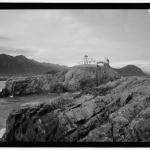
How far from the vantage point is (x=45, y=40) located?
17.8 ft

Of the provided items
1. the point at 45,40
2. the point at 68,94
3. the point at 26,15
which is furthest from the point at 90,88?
the point at 26,15

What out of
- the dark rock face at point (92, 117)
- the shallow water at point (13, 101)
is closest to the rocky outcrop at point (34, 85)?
the shallow water at point (13, 101)

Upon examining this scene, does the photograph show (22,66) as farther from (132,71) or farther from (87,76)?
(132,71)

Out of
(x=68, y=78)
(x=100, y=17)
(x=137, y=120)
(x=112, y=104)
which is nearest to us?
(x=137, y=120)

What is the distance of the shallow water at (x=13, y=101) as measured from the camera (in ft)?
16.5

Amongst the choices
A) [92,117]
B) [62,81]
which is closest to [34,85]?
[62,81]

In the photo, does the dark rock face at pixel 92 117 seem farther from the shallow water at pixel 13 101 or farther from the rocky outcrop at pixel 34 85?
the rocky outcrop at pixel 34 85

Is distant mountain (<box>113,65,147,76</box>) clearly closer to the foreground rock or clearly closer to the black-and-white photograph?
the black-and-white photograph

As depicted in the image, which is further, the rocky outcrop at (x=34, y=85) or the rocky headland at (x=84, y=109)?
the rocky outcrop at (x=34, y=85)

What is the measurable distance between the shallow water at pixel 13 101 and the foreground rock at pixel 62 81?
145mm

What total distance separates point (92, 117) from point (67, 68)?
4.90ft

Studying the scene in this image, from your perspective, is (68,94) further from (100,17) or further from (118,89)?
(100,17)

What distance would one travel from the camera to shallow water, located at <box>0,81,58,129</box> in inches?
198

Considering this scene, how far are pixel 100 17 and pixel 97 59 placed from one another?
107 centimetres
